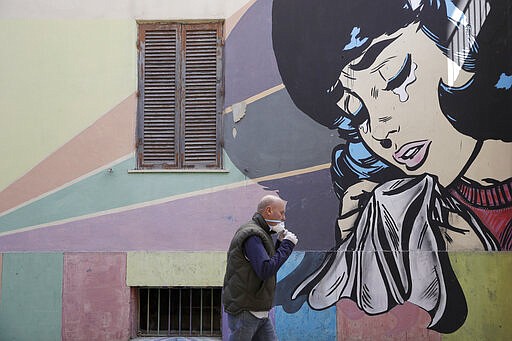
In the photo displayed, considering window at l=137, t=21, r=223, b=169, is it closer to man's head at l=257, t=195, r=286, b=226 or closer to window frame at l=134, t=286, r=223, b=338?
window frame at l=134, t=286, r=223, b=338

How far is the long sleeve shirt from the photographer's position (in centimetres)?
535

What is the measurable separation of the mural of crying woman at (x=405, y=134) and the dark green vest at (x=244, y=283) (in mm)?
2988

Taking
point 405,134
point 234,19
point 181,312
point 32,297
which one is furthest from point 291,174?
point 32,297

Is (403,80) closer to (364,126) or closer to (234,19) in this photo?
(364,126)

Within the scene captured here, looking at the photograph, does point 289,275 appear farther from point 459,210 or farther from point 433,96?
point 433,96

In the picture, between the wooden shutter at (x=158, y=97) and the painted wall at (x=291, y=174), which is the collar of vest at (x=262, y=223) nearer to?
the painted wall at (x=291, y=174)

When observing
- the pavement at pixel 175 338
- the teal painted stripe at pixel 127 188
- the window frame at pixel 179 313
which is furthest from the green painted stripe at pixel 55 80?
the pavement at pixel 175 338

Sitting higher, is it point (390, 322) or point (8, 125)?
point (8, 125)

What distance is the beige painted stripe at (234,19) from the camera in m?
8.72

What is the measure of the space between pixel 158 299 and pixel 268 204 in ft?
11.6

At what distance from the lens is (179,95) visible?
8812 mm

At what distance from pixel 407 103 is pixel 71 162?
4.15 meters

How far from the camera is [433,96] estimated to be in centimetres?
860

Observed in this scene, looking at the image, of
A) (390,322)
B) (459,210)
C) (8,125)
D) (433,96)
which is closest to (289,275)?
(390,322)
